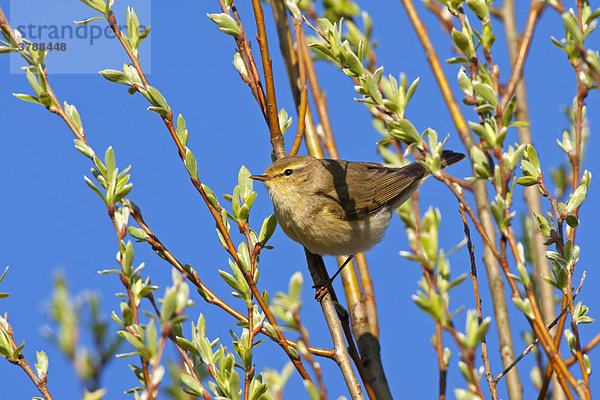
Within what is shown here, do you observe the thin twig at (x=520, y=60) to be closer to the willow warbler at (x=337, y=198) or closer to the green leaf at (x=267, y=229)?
the green leaf at (x=267, y=229)

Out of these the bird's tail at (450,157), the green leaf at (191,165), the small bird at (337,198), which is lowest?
the green leaf at (191,165)

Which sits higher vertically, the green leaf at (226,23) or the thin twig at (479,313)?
the green leaf at (226,23)

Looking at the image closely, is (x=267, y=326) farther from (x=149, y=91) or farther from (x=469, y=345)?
(x=149, y=91)

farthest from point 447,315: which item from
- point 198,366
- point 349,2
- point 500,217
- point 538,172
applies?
point 349,2

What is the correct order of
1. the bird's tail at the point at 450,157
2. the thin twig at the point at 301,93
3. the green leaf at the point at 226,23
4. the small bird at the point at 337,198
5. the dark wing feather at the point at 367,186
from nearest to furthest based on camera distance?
the green leaf at the point at 226,23 → the thin twig at the point at 301,93 → the small bird at the point at 337,198 → the dark wing feather at the point at 367,186 → the bird's tail at the point at 450,157

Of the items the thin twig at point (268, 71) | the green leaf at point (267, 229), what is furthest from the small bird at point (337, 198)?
the green leaf at point (267, 229)

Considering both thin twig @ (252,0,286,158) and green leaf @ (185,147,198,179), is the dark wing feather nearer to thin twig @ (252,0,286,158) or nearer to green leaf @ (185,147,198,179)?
thin twig @ (252,0,286,158)

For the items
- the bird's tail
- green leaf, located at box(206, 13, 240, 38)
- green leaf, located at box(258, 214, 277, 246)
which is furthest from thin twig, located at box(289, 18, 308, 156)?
the bird's tail

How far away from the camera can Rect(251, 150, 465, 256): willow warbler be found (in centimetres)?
387

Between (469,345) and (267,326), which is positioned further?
(267,326)

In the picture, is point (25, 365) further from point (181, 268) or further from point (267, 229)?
point (267, 229)

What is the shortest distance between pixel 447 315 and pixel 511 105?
2.29ft

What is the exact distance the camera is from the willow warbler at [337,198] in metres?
3.87

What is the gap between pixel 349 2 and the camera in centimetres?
375
